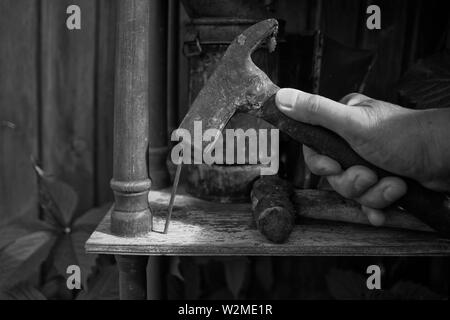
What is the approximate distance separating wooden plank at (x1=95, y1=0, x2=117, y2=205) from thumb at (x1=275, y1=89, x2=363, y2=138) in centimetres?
62

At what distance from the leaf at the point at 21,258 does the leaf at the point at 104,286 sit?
0.16 metres

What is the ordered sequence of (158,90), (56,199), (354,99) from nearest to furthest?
(354,99) → (158,90) → (56,199)

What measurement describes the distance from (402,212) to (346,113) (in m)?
0.23

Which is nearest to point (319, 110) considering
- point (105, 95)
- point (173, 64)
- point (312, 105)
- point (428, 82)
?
point (312, 105)

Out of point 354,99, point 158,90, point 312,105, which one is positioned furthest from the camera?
point 158,90

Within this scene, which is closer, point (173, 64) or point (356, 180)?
point (356, 180)

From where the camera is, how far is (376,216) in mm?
848

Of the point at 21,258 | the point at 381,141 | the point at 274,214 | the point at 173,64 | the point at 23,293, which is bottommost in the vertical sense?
the point at 23,293

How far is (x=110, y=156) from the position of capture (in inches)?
50.9

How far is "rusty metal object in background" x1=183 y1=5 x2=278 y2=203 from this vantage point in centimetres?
96

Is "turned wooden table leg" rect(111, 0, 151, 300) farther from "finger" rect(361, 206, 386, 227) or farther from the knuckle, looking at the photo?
"finger" rect(361, 206, 386, 227)

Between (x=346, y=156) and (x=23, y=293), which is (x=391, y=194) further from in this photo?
(x=23, y=293)

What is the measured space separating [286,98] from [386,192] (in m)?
0.24

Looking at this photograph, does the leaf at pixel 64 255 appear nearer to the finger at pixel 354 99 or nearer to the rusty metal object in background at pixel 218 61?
the rusty metal object in background at pixel 218 61
